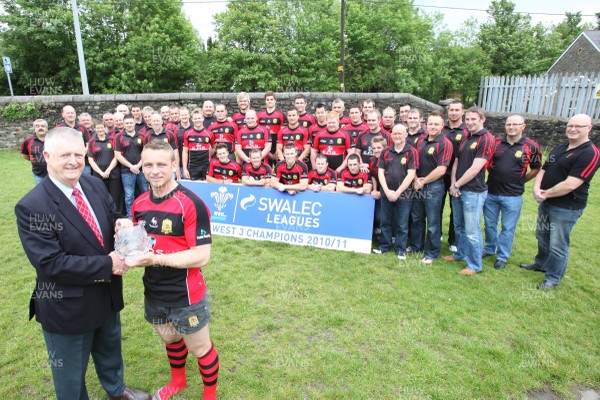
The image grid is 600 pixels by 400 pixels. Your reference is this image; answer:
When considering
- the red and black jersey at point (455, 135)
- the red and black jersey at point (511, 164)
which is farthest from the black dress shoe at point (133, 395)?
the red and black jersey at point (511, 164)

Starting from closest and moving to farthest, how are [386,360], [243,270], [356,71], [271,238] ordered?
[386,360]
[243,270]
[271,238]
[356,71]

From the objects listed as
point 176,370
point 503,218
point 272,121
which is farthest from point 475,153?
point 176,370

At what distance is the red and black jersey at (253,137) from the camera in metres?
7.62

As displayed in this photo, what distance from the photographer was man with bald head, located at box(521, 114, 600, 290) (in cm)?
458

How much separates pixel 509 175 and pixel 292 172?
11.9 ft

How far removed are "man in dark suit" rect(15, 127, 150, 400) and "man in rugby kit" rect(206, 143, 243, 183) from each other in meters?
4.34

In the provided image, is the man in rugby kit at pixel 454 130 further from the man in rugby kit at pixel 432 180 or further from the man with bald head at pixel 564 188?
the man with bald head at pixel 564 188

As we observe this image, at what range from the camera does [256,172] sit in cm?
690

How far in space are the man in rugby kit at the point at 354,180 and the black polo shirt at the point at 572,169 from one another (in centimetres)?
266

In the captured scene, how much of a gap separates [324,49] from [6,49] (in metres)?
20.6

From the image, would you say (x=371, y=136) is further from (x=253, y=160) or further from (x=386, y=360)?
(x=386, y=360)

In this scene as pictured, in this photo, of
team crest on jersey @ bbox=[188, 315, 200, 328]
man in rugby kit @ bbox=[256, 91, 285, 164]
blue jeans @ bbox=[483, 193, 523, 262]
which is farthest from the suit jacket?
man in rugby kit @ bbox=[256, 91, 285, 164]

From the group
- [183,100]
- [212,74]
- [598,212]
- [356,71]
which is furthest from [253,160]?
Answer: [356,71]

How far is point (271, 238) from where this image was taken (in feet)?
22.1
